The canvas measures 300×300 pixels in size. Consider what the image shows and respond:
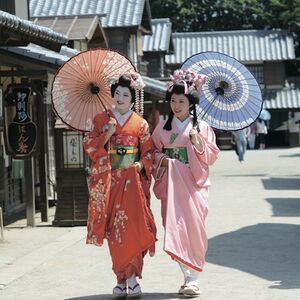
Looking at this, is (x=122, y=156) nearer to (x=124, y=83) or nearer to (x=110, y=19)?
(x=124, y=83)

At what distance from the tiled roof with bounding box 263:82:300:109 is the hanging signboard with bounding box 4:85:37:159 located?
30.4 meters

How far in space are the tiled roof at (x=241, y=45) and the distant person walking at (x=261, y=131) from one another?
4.20m

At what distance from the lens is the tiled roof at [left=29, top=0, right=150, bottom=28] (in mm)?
28578

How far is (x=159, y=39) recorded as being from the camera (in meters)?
39.2

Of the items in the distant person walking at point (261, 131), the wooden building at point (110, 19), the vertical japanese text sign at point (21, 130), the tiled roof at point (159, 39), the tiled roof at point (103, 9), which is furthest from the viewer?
the distant person walking at point (261, 131)

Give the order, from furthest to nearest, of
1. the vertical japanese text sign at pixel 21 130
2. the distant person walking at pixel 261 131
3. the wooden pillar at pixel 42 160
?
the distant person walking at pixel 261 131 < the wooden pillar at pixel 42 160 < the vertical japanese text sign at pixel 21 130

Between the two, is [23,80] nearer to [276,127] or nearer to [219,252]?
[219,252]

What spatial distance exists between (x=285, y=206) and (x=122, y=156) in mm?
7696

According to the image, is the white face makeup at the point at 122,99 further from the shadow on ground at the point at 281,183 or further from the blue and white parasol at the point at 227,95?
the shadow on ground at the point at 281,183

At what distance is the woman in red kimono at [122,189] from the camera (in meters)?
6.66

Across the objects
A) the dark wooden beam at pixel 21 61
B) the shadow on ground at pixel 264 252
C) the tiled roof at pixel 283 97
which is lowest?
the shadow on ground at pixel 264 252

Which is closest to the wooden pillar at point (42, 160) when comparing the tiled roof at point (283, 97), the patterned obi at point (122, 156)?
the patterned obi at point (122, 156)

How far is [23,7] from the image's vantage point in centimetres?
1619

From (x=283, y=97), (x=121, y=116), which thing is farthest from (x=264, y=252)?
(x=283, y=97)
